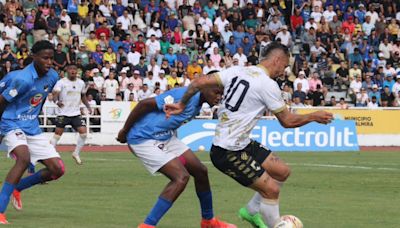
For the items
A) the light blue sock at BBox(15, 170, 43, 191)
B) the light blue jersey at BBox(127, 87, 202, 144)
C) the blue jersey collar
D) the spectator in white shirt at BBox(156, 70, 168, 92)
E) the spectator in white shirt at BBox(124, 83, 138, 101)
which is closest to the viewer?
the light blue jersey at BBox(127, 87, 202, 144)

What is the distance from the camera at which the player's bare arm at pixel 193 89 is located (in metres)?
11.1

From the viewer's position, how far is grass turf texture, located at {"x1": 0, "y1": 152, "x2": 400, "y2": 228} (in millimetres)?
13492

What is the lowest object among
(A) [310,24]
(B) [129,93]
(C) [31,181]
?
(B) [129,93]

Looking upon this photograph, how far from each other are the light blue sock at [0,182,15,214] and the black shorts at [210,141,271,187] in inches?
121

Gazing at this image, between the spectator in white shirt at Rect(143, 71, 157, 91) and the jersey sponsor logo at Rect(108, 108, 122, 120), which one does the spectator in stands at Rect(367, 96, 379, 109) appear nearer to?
the spectator in white shirt at Rect(143, 71, 157, 91)

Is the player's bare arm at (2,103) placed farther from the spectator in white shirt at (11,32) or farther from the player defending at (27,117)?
the spectator in white shirt at (11,32)

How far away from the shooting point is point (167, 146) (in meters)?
12.5

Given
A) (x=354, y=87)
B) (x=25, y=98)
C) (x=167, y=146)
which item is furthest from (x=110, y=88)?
(x=167, y=146)

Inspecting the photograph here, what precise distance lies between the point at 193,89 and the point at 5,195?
10.5 ft

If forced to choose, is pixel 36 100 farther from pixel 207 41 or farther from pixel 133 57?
pixel 207 41

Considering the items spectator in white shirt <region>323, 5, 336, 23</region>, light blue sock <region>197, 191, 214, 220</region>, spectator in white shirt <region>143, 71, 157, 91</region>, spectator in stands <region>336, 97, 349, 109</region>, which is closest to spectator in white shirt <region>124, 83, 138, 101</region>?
spectator in white shirt <region>143, 71, 157, 91</region>

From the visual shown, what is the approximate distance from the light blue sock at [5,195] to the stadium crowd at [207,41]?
20.6m

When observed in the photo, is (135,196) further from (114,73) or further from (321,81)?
(321,81)

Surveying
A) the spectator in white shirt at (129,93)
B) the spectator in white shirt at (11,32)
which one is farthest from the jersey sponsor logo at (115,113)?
the spectator in white shirt at (11,32)
